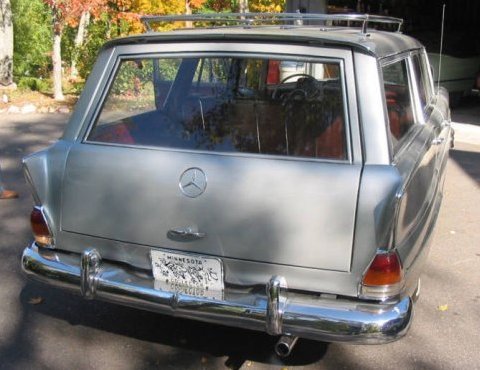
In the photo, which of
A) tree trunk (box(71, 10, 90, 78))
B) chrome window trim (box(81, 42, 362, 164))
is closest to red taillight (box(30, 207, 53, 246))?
chrome window trim (box(81, 42, 362, 164))

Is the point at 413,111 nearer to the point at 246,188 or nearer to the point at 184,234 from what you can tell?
the point at 246,188

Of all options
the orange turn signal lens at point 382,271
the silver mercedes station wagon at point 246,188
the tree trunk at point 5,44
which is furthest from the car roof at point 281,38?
the tree trunk at point 5,44

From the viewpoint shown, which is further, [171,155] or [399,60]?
[399,60]

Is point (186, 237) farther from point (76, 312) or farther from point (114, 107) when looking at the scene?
point (76, 312)

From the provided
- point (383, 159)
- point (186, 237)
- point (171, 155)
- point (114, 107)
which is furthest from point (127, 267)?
point (383, 159)

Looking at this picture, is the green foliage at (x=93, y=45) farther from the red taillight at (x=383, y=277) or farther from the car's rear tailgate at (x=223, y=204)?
the red taillight at (x=383, y=277)

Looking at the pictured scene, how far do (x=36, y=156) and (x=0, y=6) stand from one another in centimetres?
1120

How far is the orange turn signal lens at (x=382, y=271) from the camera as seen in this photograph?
267 cm

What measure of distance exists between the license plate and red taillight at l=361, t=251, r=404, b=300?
70cm

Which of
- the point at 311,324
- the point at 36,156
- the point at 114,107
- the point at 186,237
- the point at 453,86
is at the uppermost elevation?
the point at 114,107

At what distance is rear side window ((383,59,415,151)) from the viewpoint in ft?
10.3

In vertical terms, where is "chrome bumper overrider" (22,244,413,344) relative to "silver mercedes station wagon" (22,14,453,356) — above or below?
below

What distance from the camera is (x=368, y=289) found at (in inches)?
107

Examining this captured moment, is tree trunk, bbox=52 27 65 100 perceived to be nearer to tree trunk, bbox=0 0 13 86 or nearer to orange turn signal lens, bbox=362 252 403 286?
tree trunk, bbox=0 0 13 86
